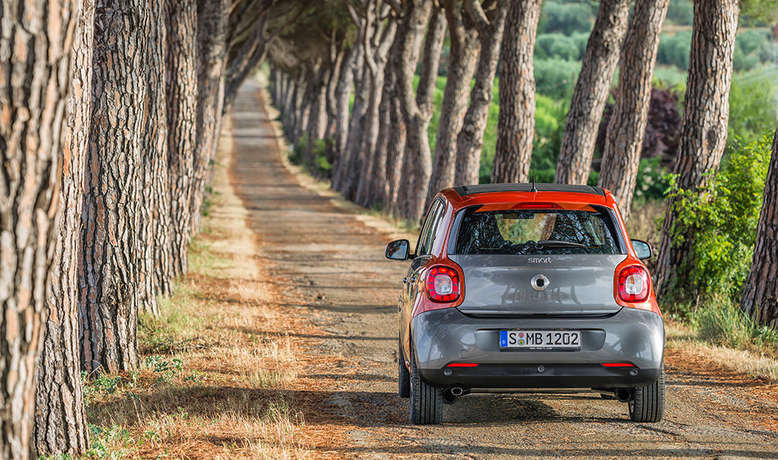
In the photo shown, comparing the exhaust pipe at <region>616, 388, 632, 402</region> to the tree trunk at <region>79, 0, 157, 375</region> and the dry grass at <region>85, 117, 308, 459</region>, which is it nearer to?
the dry grass at <region>85, 117, 308, 459</region>

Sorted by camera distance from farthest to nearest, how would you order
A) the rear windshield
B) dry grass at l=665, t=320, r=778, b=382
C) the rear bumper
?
dry grass at l=665, t=320, r=778, b=382 → the rear windshield → the rear bumper

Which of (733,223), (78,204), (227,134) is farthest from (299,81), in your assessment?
(78,204)

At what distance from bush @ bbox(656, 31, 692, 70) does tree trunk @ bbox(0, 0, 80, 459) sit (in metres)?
65.2

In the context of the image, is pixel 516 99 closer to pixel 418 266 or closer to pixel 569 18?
pixel 418 266

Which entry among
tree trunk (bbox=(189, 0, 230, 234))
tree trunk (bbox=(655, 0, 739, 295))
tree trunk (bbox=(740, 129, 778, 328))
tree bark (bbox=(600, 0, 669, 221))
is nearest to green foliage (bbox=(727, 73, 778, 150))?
tree trunk (bbox=(189, 0, 230, 234))

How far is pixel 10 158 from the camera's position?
3766 millimetres

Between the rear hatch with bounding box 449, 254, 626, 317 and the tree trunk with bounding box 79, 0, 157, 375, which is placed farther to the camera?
the tree trunk with bounding box 79, 0, 157, 375

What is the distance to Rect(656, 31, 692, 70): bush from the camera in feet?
219

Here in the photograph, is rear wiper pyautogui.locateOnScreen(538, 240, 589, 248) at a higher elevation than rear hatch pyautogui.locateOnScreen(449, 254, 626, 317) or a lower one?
higher

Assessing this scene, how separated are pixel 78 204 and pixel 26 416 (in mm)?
3185

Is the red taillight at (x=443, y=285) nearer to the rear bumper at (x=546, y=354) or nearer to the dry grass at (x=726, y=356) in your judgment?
the rear bumper at (x=546, y=354)

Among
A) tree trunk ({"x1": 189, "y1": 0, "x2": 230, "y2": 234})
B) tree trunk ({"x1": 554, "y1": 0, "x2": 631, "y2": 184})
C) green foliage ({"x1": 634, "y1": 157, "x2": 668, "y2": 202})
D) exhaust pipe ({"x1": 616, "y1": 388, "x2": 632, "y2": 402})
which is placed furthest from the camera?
green foliage ({"x1": 634, "y1": 157, "x2": 668, "y2": 202})

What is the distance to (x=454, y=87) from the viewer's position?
24.3m

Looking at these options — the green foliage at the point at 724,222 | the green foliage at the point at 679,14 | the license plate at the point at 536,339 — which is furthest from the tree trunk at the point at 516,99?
the green foliage at the point at 679,14
